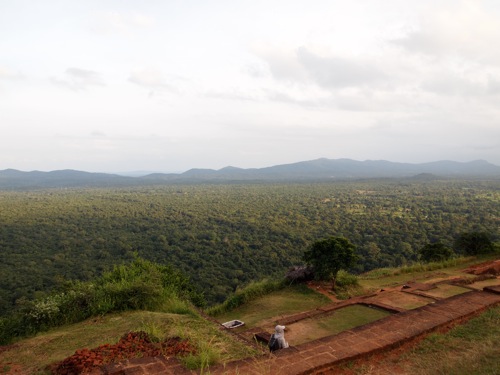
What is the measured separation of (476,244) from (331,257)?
10314mm

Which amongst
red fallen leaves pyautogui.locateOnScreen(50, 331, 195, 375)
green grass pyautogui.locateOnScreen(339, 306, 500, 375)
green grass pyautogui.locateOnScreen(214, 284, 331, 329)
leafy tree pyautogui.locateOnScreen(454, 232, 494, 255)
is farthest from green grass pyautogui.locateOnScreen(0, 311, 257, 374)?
leafy tree pyautogui.locateOnScreen(454, 232, 494, 255)

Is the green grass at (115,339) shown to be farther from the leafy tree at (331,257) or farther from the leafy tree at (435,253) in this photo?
the leafy tree at (435,253)

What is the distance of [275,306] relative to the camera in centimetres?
966

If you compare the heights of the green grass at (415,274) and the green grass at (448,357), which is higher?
the green grass at (448,357)

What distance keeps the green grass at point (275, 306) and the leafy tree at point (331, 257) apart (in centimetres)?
83

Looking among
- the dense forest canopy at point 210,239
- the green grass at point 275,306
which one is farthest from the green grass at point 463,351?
the dense forest canopy at point 210,239

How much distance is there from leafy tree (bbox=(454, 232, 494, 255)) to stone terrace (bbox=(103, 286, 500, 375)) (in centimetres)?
1088

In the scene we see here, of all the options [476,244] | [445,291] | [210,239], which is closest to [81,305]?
[445,291]

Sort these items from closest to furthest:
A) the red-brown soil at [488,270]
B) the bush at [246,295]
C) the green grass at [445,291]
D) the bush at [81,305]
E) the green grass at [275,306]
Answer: the bush at [81,305], the green grass at [275,306], the green grass at [445,291], the bush at [246,295], the red-brown soil at [488,270]

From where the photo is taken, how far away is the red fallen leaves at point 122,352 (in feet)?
14.6

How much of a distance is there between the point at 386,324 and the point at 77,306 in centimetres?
725

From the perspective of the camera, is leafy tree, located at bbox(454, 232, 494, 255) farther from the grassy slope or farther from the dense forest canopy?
the grassy slope

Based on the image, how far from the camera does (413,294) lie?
9.15 m

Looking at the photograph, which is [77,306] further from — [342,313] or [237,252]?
[237,252]
